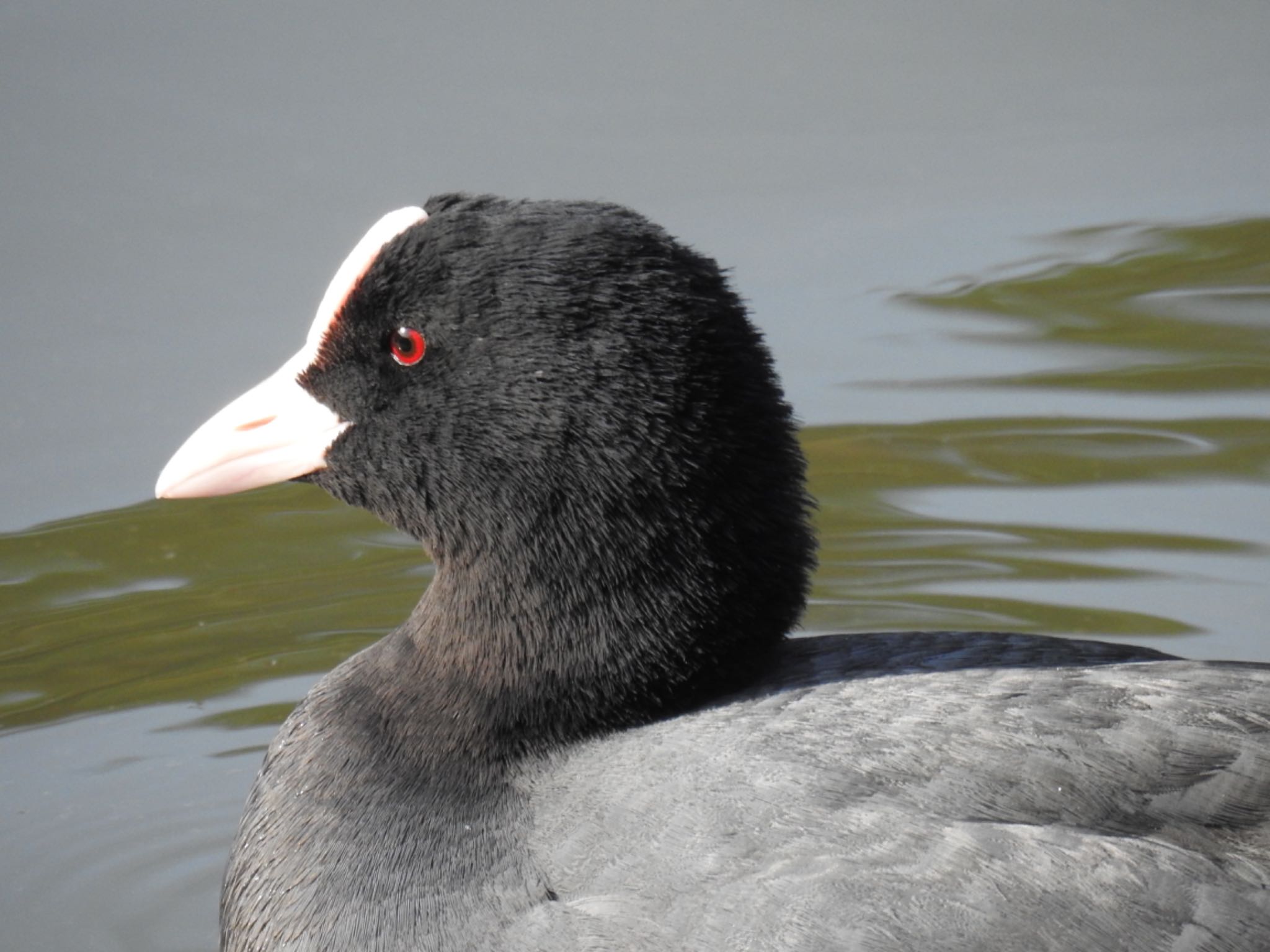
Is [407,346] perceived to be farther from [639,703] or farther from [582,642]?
[639,703]

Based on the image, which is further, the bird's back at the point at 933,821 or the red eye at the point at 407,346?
the red eye at the point at 407,346

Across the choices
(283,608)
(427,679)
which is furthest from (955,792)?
(283,608)

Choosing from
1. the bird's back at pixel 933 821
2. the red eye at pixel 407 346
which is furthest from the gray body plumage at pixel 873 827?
the red eye at pixel 407 346

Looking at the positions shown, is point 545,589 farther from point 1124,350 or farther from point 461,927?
point 1124,350

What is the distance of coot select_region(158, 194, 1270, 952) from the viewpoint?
98.7 inches

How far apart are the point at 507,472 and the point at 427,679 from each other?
15.8 inches

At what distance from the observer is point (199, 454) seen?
3.11m

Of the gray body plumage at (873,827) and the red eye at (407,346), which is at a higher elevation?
the red eye at (407,346)

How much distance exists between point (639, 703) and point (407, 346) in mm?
670

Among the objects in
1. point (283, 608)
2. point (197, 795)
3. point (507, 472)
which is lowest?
point (197, 795)

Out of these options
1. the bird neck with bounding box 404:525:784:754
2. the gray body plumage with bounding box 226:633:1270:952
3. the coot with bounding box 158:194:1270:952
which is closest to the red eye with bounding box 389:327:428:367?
the coot with bounding box 158:194:1270:952

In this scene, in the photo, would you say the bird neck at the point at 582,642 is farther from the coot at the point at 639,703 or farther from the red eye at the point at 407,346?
the red eye at the point at 407,346

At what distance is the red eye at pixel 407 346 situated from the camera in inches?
115

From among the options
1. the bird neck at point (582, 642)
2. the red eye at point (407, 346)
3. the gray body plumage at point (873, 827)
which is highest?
the red eye at point (407, 346)
